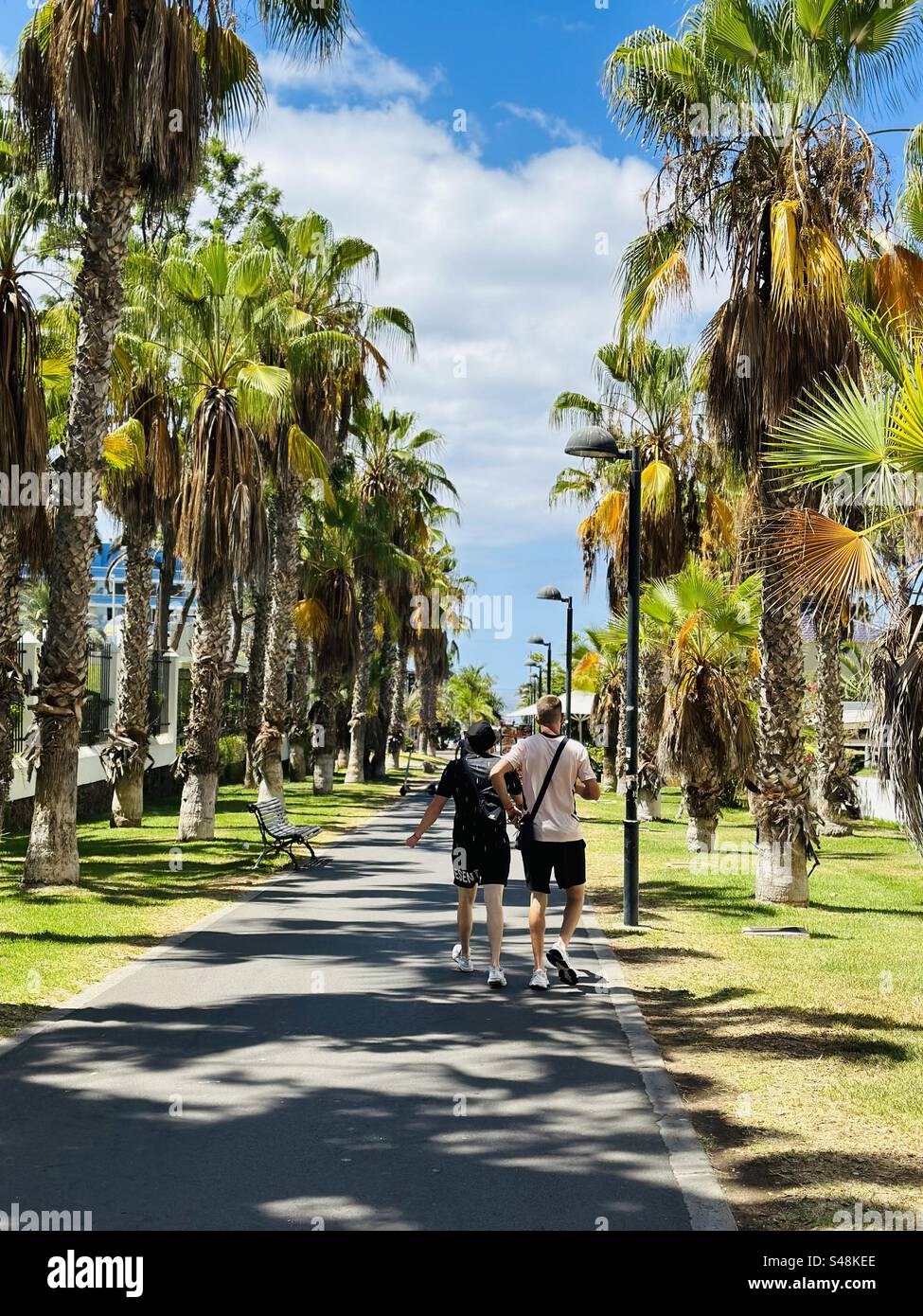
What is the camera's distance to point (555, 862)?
877 centimetres

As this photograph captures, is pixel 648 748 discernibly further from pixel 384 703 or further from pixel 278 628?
pixel 384 703

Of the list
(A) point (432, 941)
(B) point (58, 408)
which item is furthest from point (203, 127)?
(A) point (432, 941)

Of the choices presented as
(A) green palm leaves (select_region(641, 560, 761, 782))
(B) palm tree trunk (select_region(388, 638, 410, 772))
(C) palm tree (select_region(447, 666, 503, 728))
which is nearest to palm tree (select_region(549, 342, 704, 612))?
(A) green palm leaves (select_region(641, 560, 761, 782))

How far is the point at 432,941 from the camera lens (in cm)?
1080

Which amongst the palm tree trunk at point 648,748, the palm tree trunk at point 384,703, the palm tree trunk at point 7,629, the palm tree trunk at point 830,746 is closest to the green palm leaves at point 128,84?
the palm tree trunk at point 7,629

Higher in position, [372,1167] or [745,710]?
[745,710]

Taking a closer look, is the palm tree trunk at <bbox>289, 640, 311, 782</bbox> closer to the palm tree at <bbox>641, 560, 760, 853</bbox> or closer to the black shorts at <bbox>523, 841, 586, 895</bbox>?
the palm tree at <bbox>641, 560, 760, 853</bbox>

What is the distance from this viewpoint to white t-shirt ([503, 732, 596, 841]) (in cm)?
875

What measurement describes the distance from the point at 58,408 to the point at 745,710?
36.6 feet

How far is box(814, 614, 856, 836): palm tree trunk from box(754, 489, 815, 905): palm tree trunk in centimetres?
1129

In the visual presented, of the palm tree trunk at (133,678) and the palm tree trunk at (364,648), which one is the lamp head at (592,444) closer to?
the palm tree trunk at (133,678)

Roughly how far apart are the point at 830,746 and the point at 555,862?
1711cm

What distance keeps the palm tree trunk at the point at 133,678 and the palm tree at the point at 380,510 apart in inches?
458
